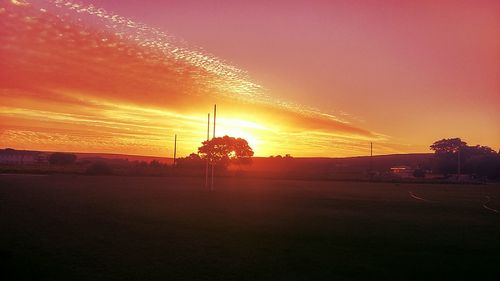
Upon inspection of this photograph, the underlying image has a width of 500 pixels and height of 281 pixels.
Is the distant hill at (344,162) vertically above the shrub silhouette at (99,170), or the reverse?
the distant hill at (344,162)

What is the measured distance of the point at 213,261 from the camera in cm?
899

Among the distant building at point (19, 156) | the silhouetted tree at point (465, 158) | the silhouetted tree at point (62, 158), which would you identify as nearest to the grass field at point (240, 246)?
the silhouetted tree at point (465, 158)

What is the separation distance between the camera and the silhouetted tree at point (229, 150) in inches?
4375

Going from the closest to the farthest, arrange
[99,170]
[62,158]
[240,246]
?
[240,246], [99,170], [62,158]

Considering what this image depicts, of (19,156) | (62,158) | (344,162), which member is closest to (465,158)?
(344,162)

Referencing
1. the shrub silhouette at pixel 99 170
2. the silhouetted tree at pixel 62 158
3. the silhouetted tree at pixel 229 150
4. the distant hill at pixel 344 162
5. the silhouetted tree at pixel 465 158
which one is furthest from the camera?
the distant hill at pixel 344 162

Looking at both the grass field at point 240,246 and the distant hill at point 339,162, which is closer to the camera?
the grass field at point 240,246

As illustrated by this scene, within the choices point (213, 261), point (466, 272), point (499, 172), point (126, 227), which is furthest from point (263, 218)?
point (499, 172)

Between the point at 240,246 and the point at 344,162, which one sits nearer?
the point at 240,246

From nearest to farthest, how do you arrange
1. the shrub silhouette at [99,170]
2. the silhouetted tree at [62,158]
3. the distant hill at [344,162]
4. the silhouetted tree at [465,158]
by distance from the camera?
the shrub silhouette at [99,170], the silhouetted tree at [465,158], the silhouetted tree at [62,158], the distant hill at [344,162]

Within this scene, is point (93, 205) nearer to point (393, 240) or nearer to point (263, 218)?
point (263, 218)

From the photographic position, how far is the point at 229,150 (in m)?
114

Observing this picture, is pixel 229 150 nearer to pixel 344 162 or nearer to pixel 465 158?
pixel 465 158

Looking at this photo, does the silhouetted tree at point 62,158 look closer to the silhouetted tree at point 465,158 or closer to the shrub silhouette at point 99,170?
the shrub silhouette at point 99,170
